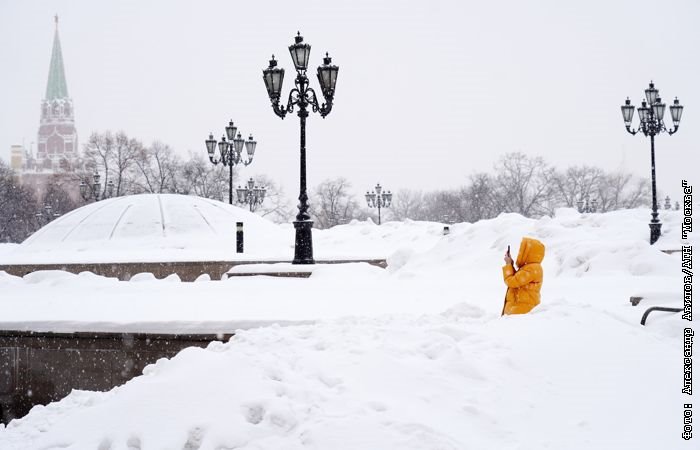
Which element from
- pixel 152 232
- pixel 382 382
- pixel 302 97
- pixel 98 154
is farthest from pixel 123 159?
pixel 382 382

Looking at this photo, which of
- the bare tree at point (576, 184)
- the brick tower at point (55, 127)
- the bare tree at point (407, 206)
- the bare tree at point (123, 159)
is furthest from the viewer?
the brick tower at point (55, 127)

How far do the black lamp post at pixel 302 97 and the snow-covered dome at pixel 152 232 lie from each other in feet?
24.5

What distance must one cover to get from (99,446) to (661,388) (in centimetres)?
375

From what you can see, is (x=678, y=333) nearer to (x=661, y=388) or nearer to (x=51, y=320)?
(x=661, y=388)

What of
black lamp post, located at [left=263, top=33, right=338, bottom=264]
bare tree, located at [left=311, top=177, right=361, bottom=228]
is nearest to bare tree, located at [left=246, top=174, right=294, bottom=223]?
bare tree, located at [left=311, top=177, right=361, bottom=228]

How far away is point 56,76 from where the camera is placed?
112250 millimetres

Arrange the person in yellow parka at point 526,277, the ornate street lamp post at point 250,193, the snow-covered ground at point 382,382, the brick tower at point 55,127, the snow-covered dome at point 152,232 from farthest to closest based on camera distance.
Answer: the brick tower at point 55,127, the ornate street lamp post at point 250,193, the snow-covered dome at point 152,232, the person in yellow parka at point 526,277, the snow-covered ground at point 382,382

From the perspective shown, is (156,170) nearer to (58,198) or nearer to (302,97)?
(58,198)

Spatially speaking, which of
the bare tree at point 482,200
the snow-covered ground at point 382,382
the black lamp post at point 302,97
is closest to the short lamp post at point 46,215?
the bare tree at point 482,200

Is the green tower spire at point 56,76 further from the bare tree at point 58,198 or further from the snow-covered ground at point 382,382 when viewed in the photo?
the snow-covered ground at point 382,382

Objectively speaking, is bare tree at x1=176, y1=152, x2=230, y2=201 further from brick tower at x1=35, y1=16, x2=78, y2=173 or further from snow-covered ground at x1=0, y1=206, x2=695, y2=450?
brick tower at x1=35, y1=16, x2=78, y2=173

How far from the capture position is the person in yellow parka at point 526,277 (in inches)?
262

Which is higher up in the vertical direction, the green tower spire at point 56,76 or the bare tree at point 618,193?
the green tower spire at point 56,76

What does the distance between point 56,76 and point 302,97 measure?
112467mm
